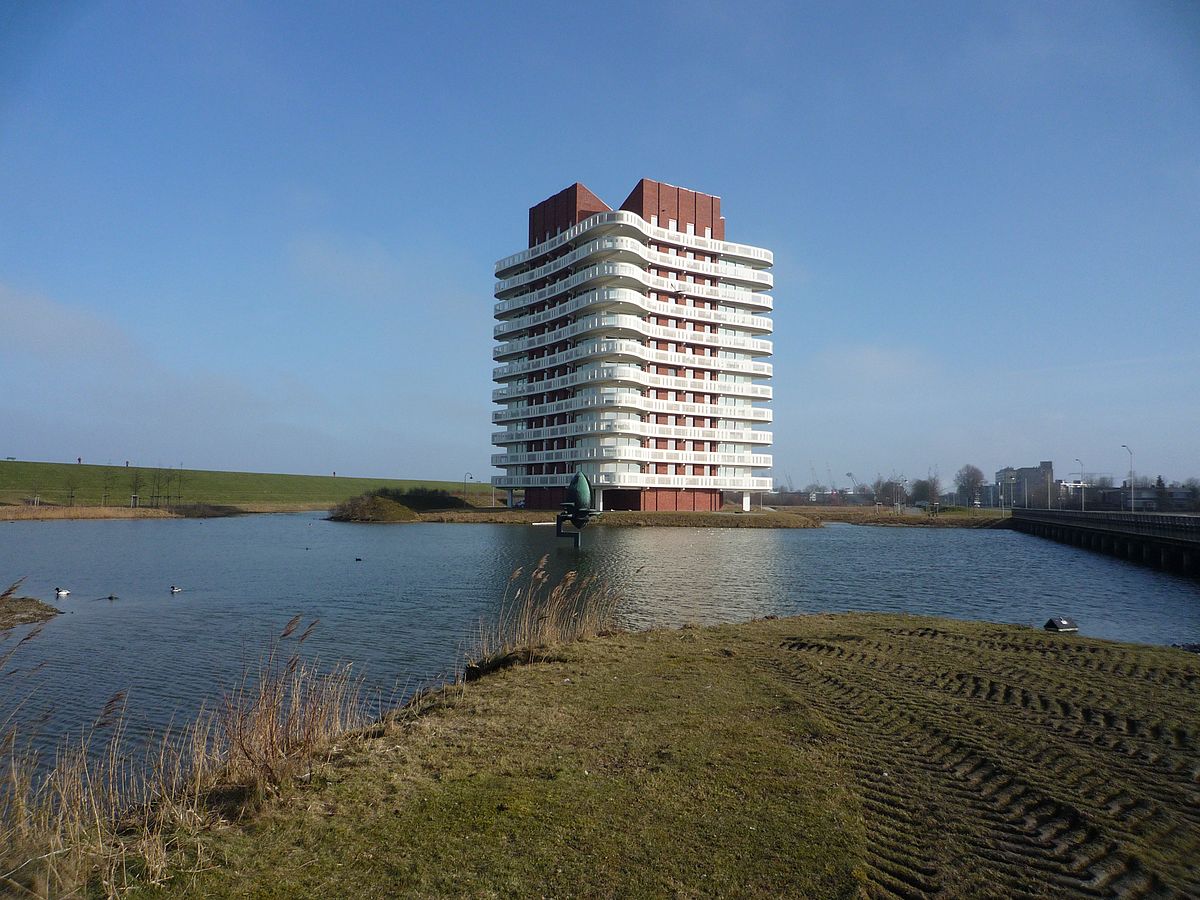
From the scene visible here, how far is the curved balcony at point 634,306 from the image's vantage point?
8206 cm

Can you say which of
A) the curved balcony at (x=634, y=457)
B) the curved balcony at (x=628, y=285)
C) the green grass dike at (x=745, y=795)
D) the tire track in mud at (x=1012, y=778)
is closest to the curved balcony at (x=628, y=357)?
the curved balcony at (x=628, y=285)

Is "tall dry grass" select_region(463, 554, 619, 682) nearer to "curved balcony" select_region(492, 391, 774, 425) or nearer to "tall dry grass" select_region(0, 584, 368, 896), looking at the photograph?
"tall dry grass" select_region(0, 584, 368, 896)

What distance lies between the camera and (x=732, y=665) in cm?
1310

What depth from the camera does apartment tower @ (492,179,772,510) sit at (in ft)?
268

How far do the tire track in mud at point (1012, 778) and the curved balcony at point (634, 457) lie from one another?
67.6 meters

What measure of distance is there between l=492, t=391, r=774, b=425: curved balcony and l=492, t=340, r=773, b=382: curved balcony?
Result: 14.3ft

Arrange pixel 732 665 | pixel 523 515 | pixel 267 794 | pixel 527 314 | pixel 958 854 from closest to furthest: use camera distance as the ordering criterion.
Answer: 1. pixel 958 854
2. pixel 267 794
3. pixel 732 665
4. pixel 523 515
5. pixel 527 314

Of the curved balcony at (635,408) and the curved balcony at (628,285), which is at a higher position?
the curved balcony at (628,285)

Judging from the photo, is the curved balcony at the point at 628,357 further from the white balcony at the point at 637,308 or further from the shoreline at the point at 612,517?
the shoreline at the point at 612,517

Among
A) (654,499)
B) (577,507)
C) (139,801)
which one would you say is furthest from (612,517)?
(139,801)

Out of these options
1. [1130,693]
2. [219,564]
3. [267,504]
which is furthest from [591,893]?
[267,504]

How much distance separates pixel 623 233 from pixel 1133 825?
81945 mm

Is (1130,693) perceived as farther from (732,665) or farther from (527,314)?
(527,314)

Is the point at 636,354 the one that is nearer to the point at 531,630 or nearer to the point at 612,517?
the point at 612,517
